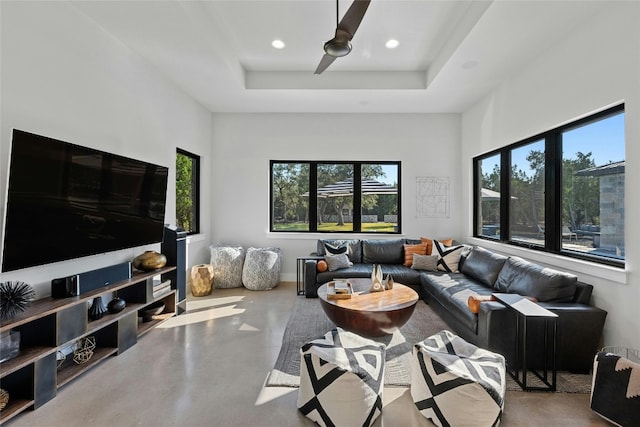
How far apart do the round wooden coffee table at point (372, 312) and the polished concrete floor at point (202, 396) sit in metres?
0.63

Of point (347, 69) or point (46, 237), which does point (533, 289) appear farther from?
point (46, 237)

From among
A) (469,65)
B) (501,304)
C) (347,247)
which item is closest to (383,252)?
(347,247)

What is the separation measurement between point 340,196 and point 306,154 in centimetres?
102

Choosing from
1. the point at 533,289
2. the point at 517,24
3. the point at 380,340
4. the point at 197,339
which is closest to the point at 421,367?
the point at 380,340

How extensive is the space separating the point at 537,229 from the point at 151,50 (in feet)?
16.6

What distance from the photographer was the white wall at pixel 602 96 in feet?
7.89

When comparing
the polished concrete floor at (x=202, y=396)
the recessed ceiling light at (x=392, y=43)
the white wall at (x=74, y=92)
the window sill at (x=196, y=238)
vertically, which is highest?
the recessed ceiling light at (x=392, y=43)

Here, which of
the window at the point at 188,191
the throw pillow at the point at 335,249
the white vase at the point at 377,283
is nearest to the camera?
the white vase at the point at 377,283

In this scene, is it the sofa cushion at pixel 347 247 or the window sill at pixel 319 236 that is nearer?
the sofa cushion at pixel 347 247

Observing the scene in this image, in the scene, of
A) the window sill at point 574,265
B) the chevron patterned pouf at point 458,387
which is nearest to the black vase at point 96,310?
the chevron patterned pouf at point 458,387

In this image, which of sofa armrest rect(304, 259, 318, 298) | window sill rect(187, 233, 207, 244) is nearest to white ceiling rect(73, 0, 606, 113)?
window sill rect(187, 233, 207, 244)

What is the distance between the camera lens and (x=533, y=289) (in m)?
2.88

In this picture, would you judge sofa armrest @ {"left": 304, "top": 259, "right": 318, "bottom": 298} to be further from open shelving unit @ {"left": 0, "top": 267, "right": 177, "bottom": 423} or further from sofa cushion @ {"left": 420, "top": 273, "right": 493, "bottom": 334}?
open shelving unit @ {"left": 0, "top": 267, "right": 177, "bottom": 423}

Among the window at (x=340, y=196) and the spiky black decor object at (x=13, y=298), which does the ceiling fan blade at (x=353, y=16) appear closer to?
the spiky black decor object at (x=13, y=298)
